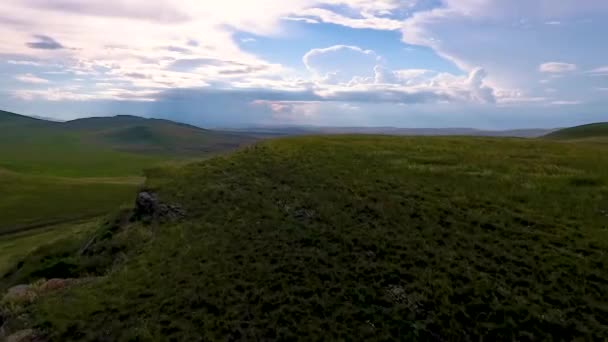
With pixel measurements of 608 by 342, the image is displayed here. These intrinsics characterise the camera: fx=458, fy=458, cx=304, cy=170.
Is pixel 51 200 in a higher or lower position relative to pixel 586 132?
lower

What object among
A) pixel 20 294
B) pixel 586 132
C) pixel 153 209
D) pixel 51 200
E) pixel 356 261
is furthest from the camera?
pixel 586 132

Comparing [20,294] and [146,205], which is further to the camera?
[146,205]

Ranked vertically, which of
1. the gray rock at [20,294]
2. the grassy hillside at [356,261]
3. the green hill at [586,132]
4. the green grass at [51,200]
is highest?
the green hill at [586,132]

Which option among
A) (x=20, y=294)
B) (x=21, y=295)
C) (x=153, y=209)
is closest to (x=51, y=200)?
(x=153, y=209)

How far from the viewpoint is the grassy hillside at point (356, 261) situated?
19328 mm

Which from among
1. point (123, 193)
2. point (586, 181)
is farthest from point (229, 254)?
point (123, 193)

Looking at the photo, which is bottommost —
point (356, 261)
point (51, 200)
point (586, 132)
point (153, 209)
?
point (51, 200)

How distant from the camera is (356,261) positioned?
23.5 metres

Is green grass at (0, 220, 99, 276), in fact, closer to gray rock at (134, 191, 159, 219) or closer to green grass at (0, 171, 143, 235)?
green grass at (0, 171, 143, 235)

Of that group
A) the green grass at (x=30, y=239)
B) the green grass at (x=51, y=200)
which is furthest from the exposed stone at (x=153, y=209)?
the green grass at (x=51, y=200)

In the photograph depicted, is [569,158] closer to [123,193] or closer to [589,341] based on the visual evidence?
[589,341]

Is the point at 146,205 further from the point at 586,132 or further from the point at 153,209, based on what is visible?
the point at 586,132

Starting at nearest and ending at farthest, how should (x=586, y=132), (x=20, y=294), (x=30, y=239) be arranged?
(x=20, y=294)
(x=30, y=239)
(x=586, y=132)

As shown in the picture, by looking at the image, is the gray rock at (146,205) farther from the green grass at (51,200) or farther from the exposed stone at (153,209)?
the green grass at (51,200)
